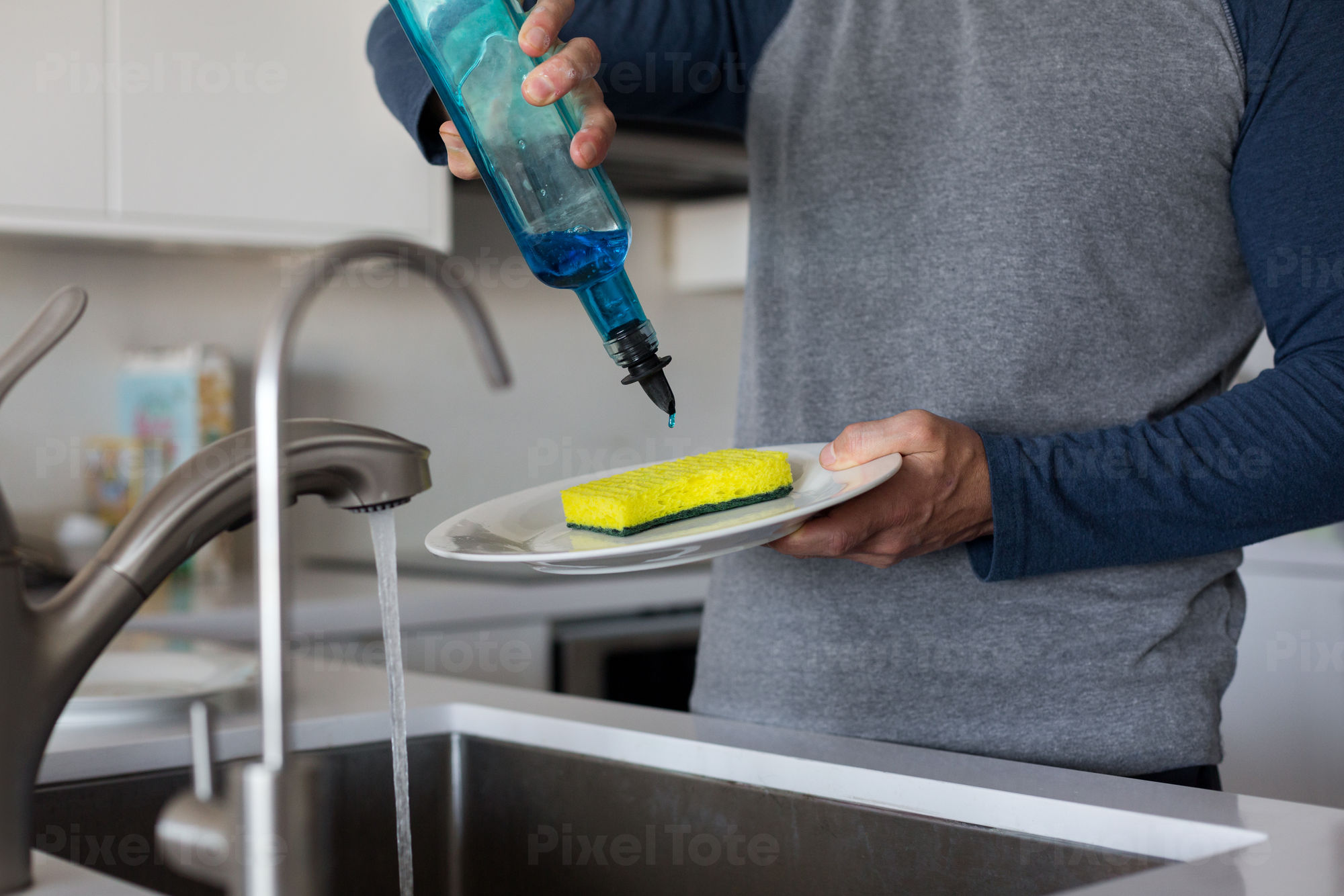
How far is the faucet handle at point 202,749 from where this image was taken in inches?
19.2

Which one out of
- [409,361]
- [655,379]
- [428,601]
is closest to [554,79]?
[655,379]

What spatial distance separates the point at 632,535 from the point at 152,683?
52 cm

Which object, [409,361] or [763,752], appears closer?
[763,752]

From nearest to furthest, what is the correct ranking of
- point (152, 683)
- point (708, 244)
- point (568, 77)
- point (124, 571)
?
point (124, 571)
point (568, 77)
point (152, 683)
point (708, 244)

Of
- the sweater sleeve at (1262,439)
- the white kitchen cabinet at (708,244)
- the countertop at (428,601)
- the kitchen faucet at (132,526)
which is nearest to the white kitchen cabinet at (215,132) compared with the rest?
the countertop at (428,601)

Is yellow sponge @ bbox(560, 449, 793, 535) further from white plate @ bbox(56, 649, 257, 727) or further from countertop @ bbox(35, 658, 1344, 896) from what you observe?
white plate @ bbox(56, 649, 257, 727)

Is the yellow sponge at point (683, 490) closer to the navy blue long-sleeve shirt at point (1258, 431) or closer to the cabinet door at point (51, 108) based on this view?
the navy blue long-sleeve shirt at point (1258, 431)

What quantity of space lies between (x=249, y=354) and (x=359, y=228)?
1.29 feet

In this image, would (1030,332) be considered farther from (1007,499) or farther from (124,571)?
(124,571)

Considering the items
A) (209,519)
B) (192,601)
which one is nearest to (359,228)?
(192,601)

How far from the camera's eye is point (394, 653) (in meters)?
0.68

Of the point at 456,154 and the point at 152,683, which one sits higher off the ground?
the point at 456,154

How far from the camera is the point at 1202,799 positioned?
715 millimetres

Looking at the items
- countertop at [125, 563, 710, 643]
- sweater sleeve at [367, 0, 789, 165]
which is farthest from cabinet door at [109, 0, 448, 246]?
sweater sleeve at [367, 0, 789, 165]
